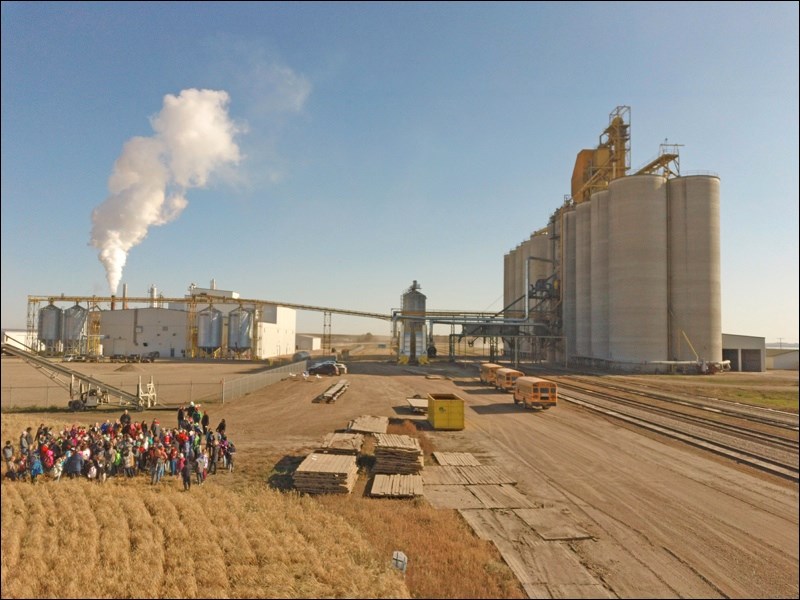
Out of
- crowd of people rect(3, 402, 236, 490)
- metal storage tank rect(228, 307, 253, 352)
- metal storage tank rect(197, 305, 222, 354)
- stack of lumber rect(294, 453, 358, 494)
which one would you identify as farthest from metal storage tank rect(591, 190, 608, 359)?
metal storage tank rect(197, 305, 222, 354)

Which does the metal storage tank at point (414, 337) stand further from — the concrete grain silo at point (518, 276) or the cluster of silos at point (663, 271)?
the concrete grain silo at point (518, 276)

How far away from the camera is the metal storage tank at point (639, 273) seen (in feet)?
180

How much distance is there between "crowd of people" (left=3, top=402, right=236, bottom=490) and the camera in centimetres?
1666

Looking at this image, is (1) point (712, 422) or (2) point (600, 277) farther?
(2) point (600, 277)

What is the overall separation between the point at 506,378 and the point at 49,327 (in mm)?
83317

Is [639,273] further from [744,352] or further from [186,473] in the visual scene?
[186,473]

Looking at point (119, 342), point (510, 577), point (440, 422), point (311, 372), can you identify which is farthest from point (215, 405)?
point (119, 342)

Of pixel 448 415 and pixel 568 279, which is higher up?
pixel 568 279

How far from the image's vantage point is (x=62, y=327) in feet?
286

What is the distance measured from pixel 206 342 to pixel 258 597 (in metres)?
80.6

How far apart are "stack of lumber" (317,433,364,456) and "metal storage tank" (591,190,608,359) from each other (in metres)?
46.7

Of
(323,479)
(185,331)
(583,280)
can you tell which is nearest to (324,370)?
(583,280)

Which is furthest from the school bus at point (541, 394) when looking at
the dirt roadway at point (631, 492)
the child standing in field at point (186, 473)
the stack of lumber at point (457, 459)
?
the child standing in field at point (186, 473)

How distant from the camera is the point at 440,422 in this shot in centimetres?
2734
